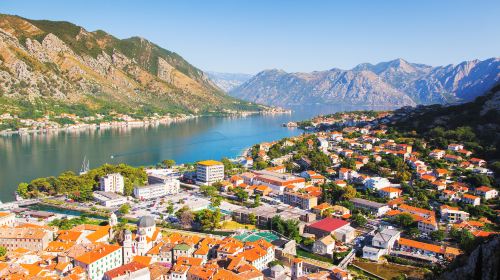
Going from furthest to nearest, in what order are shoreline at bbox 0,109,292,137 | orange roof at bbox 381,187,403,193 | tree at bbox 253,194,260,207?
shoreline at bbox 0,109,292,137 < orange roof at bbox 381,187,403,193 < tree at bbox 253,194,260,207

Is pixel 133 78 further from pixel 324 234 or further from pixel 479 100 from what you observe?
pixel 324 234

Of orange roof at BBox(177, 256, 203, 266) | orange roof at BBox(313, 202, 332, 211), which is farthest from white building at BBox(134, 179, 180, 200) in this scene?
orange roof at BBox(177, 256, 203, 266)

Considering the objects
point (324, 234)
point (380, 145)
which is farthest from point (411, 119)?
point (324, 234)

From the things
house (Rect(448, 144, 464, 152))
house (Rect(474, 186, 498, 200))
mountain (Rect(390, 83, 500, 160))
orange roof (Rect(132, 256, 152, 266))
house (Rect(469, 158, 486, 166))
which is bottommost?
orange roof (Rect(132, 256, 152, 266))

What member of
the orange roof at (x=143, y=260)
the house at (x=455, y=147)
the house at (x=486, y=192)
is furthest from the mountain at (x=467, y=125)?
the orange roof at (x=143, y=260)

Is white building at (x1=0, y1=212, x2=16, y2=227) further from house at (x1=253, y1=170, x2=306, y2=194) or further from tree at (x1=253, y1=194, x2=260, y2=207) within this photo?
house at (x1=253, y1=170, x2=306, y2=194)

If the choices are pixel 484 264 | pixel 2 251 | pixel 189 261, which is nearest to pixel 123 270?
pixel 189 261

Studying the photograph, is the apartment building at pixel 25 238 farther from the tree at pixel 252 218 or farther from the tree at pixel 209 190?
the tree at pixel 209 190
